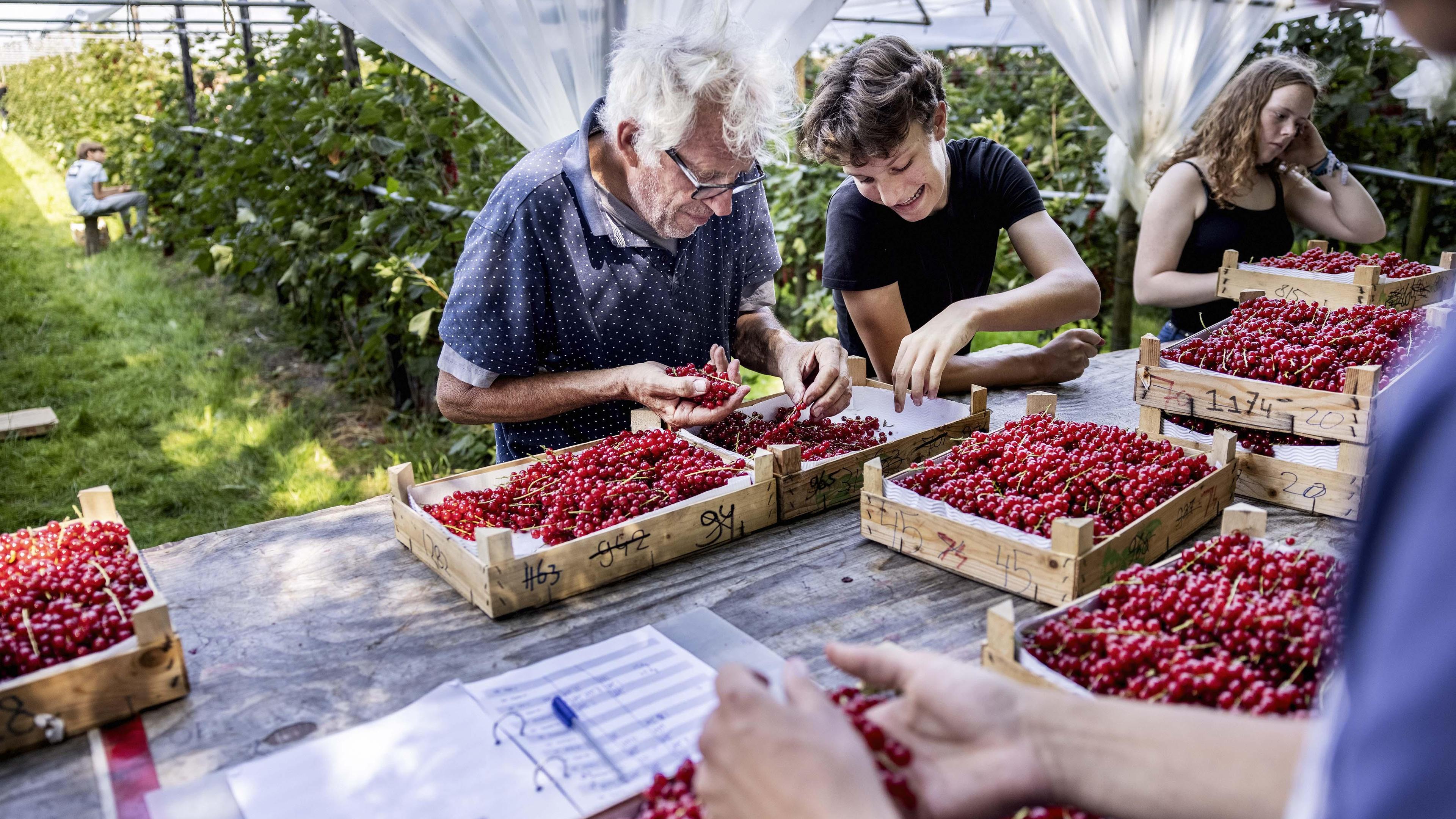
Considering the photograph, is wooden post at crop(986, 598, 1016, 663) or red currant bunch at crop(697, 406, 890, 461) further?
red currant bunch at crop(697, 406, 890, 461)

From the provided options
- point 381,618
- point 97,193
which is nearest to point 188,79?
point 97,193

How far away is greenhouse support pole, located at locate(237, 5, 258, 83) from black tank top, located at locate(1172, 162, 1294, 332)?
603 centimetres

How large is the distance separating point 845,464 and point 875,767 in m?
1.33

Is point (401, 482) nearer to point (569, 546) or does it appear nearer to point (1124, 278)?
point (569, 546)

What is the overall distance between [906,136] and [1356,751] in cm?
249

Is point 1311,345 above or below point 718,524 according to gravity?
above

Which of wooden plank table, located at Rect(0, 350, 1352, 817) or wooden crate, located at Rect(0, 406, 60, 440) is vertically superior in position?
wooden plank table, located at Rect(0, 350, 1352, 817)

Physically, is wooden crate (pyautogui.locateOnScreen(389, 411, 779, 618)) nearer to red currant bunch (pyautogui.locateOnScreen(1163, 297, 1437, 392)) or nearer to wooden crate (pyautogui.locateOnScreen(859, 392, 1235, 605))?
wooden crate (pyautogui.locateOnScreen(859, 392, 1235, 605))

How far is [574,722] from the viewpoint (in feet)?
4.58

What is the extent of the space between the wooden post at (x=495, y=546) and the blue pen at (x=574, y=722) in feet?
1.14

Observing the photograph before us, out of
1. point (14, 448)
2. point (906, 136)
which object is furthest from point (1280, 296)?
point (14, 448)

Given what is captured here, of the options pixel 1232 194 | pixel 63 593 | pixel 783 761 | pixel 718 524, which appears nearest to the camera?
pixel 783 761

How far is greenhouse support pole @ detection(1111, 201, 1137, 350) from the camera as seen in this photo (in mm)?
5750

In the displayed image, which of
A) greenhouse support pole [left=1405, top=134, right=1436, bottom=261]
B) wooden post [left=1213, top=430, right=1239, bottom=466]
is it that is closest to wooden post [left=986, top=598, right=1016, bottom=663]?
wooden post [left=1213, top=430, right=1239, bottom=466]
